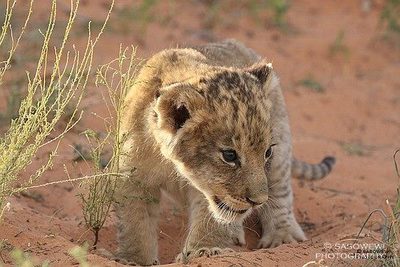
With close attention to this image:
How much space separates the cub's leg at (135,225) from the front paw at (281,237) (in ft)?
3.70

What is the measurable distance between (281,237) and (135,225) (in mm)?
1373

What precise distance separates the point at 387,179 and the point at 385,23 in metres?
7.91

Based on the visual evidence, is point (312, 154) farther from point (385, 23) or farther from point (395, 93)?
point (385, 23)

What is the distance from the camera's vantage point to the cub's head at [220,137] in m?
5.73

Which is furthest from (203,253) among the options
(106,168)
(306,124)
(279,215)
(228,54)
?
(306,124)

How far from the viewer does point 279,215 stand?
741 cm

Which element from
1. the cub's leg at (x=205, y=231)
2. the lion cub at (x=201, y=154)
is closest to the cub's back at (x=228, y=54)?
the lion cub at (x=201, y=154)

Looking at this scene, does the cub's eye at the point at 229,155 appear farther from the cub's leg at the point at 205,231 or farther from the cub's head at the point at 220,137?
the cub's leg at the point at 205,231

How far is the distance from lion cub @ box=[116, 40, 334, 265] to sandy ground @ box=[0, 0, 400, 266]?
35cm

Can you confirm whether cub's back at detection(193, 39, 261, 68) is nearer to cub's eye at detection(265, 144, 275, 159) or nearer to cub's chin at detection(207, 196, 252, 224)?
cub's eye at detection(265, 144, 275, 159)

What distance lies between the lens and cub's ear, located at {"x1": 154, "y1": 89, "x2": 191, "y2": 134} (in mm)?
5781

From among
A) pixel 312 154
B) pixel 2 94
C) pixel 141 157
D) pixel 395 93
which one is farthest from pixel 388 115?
pixel 141 157

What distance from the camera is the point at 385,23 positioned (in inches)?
672

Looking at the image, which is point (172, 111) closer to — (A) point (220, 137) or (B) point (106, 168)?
(A) point (220, 137)
